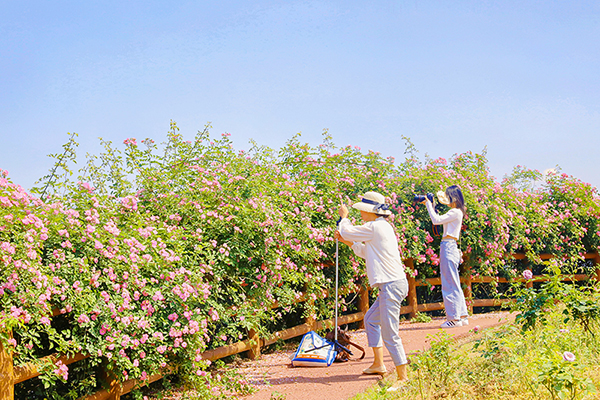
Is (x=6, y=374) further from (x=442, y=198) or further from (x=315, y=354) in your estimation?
(x=442, y=198)

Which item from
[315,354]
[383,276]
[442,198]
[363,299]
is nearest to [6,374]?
[383,276]

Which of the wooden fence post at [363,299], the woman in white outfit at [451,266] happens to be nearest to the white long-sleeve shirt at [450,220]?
the woman in white outfit at [451,266]

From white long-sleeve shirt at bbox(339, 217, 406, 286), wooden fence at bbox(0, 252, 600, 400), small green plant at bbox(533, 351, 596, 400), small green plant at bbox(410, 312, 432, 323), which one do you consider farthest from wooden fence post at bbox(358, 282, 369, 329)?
small green plant at bbox(533, 351, 596, 400)

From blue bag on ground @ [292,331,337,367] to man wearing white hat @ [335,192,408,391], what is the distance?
3.01ft

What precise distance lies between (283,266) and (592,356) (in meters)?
3.23

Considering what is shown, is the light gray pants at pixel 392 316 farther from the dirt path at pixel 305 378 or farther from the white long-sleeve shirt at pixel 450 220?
the white long-sleeve shirt at pixel 450 220

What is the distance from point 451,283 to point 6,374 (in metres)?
4.85

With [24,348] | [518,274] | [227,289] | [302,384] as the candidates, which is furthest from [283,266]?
[518,274]

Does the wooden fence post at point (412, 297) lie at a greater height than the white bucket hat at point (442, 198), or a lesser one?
lesser

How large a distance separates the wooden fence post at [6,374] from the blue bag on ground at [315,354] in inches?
117

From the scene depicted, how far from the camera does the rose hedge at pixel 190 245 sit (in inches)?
153

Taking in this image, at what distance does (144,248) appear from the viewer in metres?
4.45

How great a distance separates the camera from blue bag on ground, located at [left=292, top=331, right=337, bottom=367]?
571 cm

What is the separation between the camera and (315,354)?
18.9 ft
